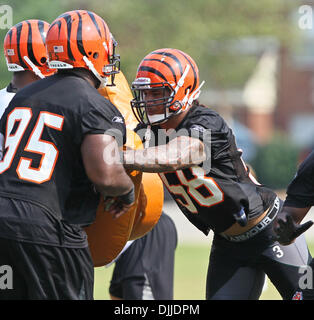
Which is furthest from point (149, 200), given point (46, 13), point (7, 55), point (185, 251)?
point (46, 13)

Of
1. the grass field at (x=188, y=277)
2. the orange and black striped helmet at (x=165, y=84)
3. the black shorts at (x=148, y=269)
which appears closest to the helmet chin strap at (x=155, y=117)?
the orange and black striped helmet at (x=165, y=84)

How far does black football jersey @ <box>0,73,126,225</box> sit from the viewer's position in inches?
143

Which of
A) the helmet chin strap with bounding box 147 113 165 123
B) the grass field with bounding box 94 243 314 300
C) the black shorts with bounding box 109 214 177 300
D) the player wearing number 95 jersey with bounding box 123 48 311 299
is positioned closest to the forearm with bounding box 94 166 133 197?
the player wearing number 95 jersey with bounding box 123 48 311 299

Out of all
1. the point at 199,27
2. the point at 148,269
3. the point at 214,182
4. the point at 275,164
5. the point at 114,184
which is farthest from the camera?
the point at 199,27

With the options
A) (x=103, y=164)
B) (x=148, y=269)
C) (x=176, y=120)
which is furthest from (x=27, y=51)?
(x=148, y=269)

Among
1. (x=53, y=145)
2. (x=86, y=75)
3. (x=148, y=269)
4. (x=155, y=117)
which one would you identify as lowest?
(x=148, y=269)

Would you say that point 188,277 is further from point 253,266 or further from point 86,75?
point 86,75

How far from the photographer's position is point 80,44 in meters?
3.92

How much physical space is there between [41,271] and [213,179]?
1.38m

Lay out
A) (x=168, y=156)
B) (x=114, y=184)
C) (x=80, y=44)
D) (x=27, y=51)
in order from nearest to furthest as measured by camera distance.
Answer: (x=114, y=184)
(x=80, y=44)
(x=168, y=156)
(x=27, y=51)

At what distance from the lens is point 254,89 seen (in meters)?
33.5

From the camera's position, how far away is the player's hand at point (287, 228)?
4.15 m
